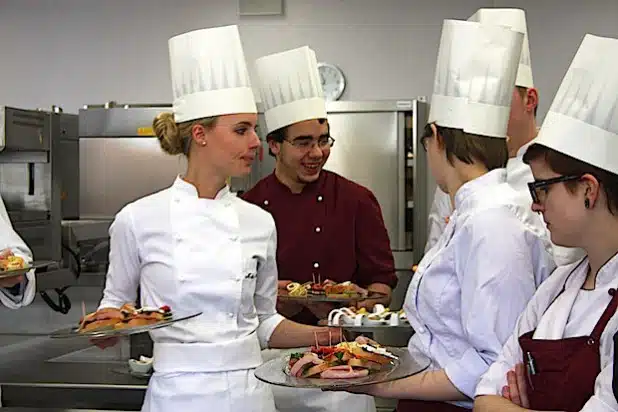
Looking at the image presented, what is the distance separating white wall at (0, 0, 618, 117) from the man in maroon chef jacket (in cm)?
186

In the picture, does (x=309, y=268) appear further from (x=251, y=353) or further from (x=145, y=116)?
(x=145, y=116)

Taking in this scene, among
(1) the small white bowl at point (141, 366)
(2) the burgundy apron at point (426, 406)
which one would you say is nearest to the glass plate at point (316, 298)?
(1) the small white bowl at point (141, 366)

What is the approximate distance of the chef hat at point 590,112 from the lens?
58.4 inches

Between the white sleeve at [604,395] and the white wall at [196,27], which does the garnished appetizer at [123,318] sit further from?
the white wall at [196,27]

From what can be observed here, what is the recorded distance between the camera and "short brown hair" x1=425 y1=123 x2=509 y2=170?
1.94 m

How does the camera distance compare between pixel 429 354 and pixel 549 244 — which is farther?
pixel 429 354

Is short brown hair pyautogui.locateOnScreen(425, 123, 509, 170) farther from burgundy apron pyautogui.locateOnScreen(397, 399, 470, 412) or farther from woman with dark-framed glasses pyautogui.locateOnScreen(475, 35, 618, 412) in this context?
burgundy apron pyautogui.locateOnScreen(397, 399, 470, 412)

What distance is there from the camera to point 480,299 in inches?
69.6

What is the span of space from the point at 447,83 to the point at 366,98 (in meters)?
3.02

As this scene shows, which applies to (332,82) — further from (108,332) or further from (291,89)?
(108,332)

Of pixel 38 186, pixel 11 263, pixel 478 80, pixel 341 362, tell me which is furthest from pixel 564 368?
pixel 38 186


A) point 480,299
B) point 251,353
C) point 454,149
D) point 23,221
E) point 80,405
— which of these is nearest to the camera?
point 480,299

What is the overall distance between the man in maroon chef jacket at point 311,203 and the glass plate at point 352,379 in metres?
1.20

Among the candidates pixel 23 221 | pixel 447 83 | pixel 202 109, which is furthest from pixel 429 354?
pixel 23 221
